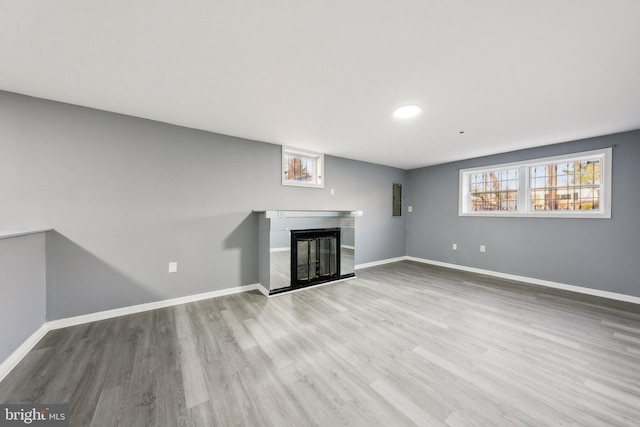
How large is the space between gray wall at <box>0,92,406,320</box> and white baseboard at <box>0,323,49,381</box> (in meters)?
0.17

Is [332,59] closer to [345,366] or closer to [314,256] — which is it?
[345,366]

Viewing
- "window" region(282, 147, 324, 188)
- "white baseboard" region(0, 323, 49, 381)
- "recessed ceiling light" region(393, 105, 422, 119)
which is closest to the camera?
"white baseboard" region(0, 323, 49, 381)

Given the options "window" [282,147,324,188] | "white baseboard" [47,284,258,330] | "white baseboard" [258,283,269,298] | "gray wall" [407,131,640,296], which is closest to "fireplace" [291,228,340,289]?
"white baseboard" [258,283,269,298]

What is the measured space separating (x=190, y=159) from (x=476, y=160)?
523 cm

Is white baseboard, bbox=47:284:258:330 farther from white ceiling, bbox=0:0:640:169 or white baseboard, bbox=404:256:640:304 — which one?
white baseboard, bbox=404:256:640:304

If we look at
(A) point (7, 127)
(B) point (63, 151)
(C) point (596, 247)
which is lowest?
(C) point (596, 247)

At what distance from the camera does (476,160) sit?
14.8 feet

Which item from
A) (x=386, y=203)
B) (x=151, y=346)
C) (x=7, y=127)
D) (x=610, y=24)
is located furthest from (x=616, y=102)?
(x=7, y=127)

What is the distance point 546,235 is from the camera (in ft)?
12.1

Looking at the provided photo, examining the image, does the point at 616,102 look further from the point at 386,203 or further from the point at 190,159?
the point at 190,159

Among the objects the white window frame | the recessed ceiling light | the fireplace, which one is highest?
the recessed ceiling light

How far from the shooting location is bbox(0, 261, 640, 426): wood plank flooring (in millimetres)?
1294

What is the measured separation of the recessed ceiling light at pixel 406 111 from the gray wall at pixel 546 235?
290 cm

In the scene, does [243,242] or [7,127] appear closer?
[7,127]
